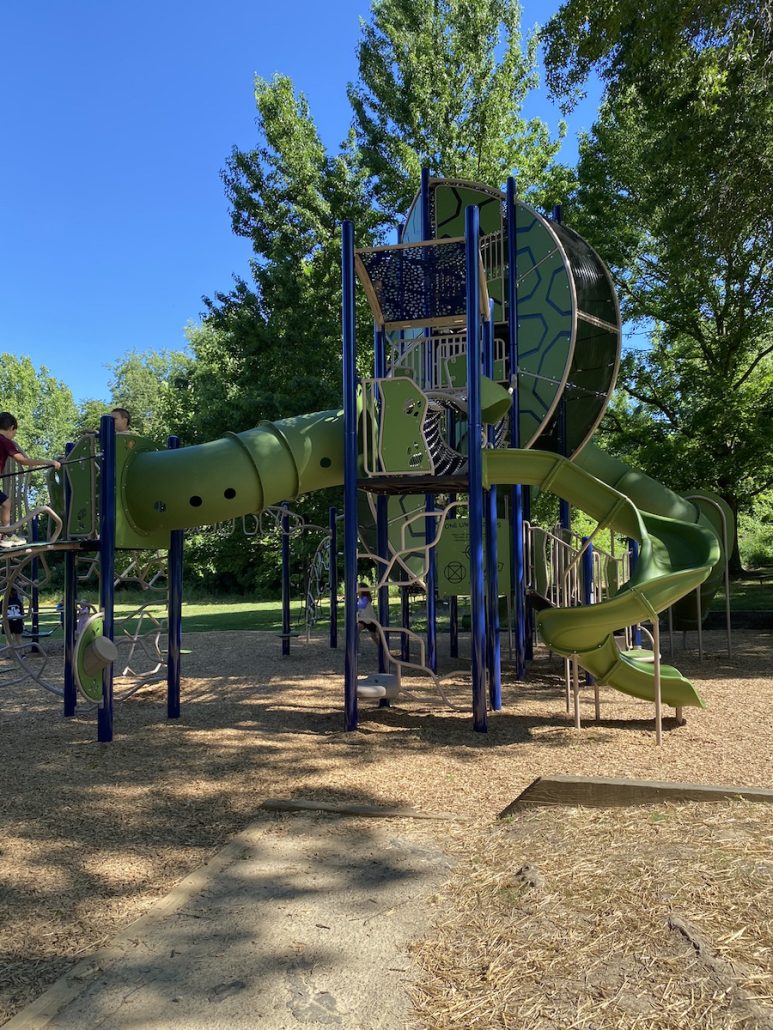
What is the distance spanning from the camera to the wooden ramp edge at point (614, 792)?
3999 millimetres

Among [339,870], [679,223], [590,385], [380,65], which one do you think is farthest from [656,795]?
[380,65]

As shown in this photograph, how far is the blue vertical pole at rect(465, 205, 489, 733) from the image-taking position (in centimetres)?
680

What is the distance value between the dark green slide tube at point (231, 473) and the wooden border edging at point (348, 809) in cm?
330

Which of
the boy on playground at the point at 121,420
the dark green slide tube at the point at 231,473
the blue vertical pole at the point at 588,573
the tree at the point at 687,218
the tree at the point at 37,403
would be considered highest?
the tree at the point at 37,403

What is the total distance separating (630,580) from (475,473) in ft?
5.11

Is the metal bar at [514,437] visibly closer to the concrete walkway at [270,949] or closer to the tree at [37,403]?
the concrete walkway at [270,949]

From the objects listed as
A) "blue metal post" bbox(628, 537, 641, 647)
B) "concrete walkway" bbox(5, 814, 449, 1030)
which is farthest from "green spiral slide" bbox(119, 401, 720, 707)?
"concrete walkway" bbox(5, 814, 449, 1030)

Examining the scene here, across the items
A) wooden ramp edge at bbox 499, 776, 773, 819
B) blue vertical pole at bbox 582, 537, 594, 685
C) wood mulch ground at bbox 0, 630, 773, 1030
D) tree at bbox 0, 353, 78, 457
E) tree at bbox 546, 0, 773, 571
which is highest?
tree at bbox 0, 353, 78, 457

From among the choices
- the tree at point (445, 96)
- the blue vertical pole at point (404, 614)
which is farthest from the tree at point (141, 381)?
the blue vertical pole at point (404, 614)

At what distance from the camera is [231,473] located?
24.2 ft

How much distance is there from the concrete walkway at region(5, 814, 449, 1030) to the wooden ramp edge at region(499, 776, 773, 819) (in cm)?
67

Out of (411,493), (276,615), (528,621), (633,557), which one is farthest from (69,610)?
(276,615)

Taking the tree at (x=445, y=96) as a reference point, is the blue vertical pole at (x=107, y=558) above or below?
below

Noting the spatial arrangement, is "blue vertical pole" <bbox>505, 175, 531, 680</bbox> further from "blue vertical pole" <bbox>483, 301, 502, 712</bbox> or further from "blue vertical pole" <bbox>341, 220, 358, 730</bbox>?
"blue vertical pole" <bbox>341, 220, 358, 730</bbox>
